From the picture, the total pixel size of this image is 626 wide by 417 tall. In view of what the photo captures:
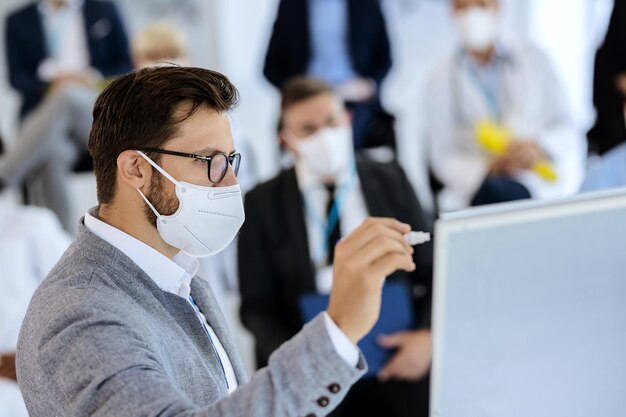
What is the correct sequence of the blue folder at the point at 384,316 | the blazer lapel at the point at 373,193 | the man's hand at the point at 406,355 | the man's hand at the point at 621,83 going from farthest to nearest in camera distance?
the man's hand at the point at 621,83 → the blazer lapel at the point at 373,193 → the man's hand at the point at 406,355 → the blue folder at the point at 384,316

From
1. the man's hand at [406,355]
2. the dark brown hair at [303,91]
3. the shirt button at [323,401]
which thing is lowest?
the man's hand at [406,355]

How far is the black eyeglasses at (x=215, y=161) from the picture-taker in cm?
132

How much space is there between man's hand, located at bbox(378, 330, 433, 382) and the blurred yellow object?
1.49 m

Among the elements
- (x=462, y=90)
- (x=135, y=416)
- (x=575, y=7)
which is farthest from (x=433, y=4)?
(x=135, y=416)

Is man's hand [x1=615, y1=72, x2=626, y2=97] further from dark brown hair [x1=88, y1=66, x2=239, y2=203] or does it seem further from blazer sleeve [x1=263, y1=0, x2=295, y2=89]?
dark brown hair [x1=88, y1=66, x2=239, y2=203]

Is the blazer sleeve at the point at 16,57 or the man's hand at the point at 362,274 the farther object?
the blazer sleeve at the point at 16,57

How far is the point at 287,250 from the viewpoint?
3.09m

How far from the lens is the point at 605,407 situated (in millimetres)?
1290

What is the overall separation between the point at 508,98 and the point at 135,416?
11.8 feet

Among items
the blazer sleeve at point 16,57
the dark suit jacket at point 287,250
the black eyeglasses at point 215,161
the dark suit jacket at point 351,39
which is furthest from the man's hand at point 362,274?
the blazer sleeve at point 16,57

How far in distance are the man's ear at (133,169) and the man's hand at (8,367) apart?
3.96 feet

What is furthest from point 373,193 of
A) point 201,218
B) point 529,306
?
point 529,306

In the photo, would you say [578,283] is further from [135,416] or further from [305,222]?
[305,222]

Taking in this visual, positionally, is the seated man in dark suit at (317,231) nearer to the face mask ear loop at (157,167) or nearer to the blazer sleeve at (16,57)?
the face mask ear loop at (157,167)
